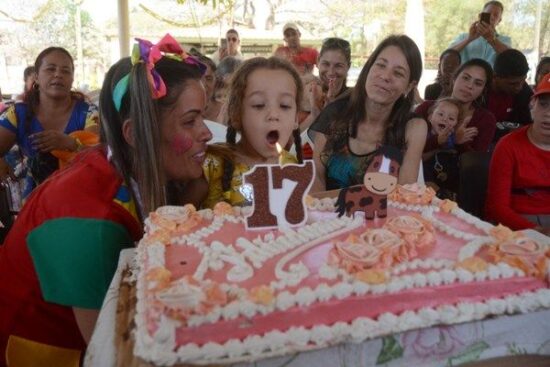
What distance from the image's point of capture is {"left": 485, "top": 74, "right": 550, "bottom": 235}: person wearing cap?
243cm

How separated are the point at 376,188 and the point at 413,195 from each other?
0.26m

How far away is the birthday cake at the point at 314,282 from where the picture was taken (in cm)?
95

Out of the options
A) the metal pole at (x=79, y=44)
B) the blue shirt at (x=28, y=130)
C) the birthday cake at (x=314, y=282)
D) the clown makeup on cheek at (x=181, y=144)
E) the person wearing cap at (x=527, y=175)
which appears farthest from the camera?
the metal pole at (x=79, y=44)

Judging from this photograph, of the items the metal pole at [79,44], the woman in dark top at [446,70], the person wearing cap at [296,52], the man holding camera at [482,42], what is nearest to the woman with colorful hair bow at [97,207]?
the woman in dark top at [446,70]

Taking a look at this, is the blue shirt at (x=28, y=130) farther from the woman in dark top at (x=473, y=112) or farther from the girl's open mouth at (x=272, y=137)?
the woman in dark top at (x=473, y=112)

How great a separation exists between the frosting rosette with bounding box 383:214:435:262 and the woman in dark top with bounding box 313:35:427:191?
97 cm

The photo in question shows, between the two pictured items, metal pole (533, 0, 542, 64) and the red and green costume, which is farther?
metal pole (533, 0, 542, 64)

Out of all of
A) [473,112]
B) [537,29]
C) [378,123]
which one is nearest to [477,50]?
[473,112]

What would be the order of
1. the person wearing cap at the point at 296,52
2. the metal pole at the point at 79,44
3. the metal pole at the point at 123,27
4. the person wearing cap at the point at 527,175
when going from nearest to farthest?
the person wearing cap at the point at 527,175, the person wearing cap at the point at 296,52, the metal pole at the point at 123,27, the metal pole at the point at 79,44

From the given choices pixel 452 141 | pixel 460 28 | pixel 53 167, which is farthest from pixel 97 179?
pixel 460 28

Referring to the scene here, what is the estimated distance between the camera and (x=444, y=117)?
10.5 ft

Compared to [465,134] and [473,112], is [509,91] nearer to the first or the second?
[473,112]

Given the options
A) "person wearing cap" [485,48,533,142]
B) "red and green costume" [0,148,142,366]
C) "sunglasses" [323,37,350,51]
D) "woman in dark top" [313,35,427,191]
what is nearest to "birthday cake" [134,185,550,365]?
"red and green costume" [0,148,142,366]

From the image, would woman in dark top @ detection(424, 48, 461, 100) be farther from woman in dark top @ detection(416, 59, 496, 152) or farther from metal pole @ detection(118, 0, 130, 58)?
metal pole @ detection(118, 0, 130, 58)
